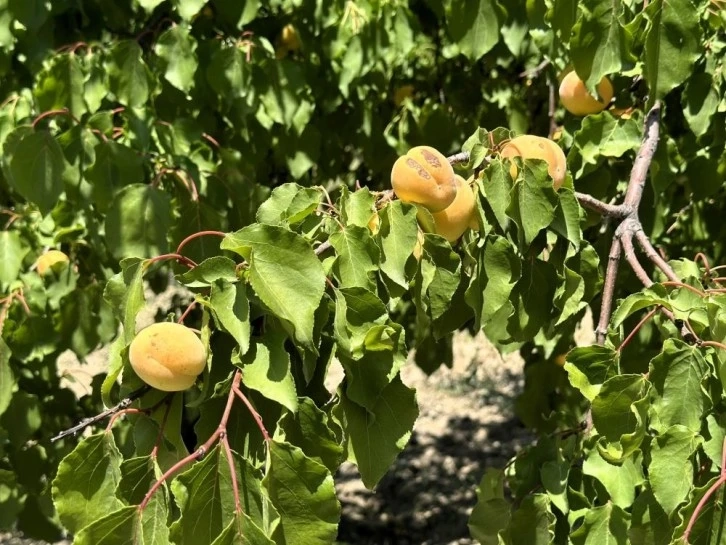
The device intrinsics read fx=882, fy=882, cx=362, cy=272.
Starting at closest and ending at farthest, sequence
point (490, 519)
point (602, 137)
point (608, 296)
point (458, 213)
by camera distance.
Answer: point (458, 213), point (608, 296), point (490, 519), point (602, 137)

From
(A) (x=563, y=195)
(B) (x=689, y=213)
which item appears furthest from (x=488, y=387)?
(A) (x=563, y=195)

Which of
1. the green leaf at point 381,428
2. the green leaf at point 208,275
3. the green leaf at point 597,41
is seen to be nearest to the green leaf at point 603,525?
the green leaf at point 381,428

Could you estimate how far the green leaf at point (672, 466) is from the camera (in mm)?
839

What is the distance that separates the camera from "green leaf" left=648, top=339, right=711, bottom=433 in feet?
2.84

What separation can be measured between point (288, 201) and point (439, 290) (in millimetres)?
199

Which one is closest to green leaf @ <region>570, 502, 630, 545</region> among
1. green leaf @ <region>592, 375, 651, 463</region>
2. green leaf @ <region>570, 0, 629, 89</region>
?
green leaf @ <region>592, 375, 651, 463</region>

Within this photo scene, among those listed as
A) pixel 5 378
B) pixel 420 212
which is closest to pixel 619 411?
pixel 420 212

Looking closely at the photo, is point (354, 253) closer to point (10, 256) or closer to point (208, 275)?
point (208, 275)

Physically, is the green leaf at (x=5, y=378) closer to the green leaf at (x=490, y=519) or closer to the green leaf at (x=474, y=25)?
the green leaf at (x=490, y=519)

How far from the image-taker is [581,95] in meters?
1.41

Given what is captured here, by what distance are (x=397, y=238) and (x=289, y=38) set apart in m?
1.36

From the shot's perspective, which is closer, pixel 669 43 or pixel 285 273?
pixel 285 273

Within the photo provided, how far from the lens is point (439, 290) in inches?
36.3

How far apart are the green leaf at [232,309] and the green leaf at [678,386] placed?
15.8 inches
